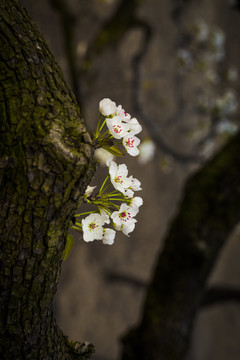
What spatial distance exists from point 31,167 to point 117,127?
0.12 meters

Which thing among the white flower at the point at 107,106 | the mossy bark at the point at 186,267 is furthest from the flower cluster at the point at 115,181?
the mossy bark at the point at 186,267

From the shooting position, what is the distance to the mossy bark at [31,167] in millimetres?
420

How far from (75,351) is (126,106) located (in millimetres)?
2232

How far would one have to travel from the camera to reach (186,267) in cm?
119

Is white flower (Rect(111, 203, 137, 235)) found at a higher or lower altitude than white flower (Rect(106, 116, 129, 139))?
lower

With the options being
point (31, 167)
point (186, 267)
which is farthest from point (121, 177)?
point (186, 267)

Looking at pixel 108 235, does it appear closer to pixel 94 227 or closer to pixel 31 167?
pixel 94 227

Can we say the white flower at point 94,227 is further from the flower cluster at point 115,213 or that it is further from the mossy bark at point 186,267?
the mossy bark at point 186,267

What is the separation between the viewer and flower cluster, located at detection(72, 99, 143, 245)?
457mm

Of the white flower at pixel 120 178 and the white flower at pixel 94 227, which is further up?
the white flower at pixel 120 178

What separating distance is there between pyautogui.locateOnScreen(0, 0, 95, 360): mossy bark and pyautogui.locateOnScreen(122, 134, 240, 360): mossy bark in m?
0.77

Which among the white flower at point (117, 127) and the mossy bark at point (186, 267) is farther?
the mossy bark at point (186, 267)

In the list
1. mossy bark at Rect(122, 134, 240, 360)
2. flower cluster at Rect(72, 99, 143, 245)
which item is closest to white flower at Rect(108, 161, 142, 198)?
flower cluster at Rect(72, 99, 143, 245)

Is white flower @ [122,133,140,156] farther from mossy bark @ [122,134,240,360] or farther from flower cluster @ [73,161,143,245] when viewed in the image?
mossy bark @ [122,134,240,360]
